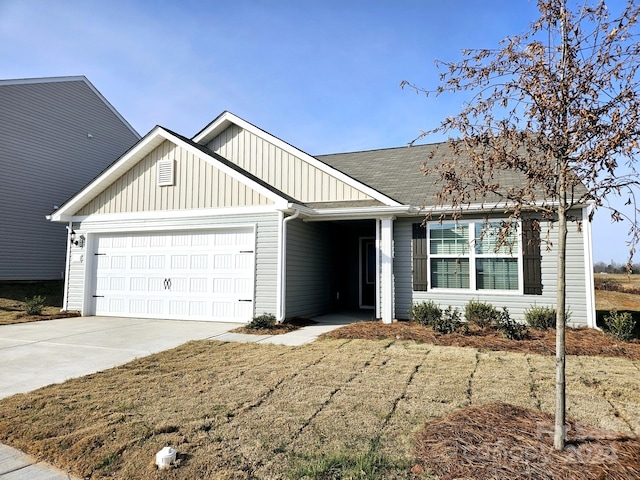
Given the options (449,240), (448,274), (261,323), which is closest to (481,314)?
(448,274)

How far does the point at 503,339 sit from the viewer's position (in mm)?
7359

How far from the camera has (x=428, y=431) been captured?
3.40 meters

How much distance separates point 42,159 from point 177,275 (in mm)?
10005

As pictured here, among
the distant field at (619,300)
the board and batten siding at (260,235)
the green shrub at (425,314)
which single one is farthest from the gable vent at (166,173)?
the distant field at (619,300)

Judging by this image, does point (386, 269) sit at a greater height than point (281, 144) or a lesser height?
lesser

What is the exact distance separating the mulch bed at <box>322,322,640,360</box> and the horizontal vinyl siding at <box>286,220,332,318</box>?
1.84 m

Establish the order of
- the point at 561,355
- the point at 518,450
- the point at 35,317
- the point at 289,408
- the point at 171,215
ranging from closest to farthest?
the point at 518,450, the point at 561,355, the point at 289,408, the point at 171,215, the point at 35,317

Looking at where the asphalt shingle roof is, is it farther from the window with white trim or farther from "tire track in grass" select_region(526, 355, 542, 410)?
"tire track in grass" select_region(526, 355, 542, 410)

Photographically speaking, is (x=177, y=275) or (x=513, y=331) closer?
(x=513, y=331)

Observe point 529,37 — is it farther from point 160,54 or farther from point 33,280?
point 33,280

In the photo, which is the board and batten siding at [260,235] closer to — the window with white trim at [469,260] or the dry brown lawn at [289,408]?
the dry brown lawn at [289,408]

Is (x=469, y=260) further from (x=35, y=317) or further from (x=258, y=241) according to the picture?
(x=35, y=317)

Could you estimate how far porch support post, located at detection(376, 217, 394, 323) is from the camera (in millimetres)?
9430

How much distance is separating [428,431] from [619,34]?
137 inches
